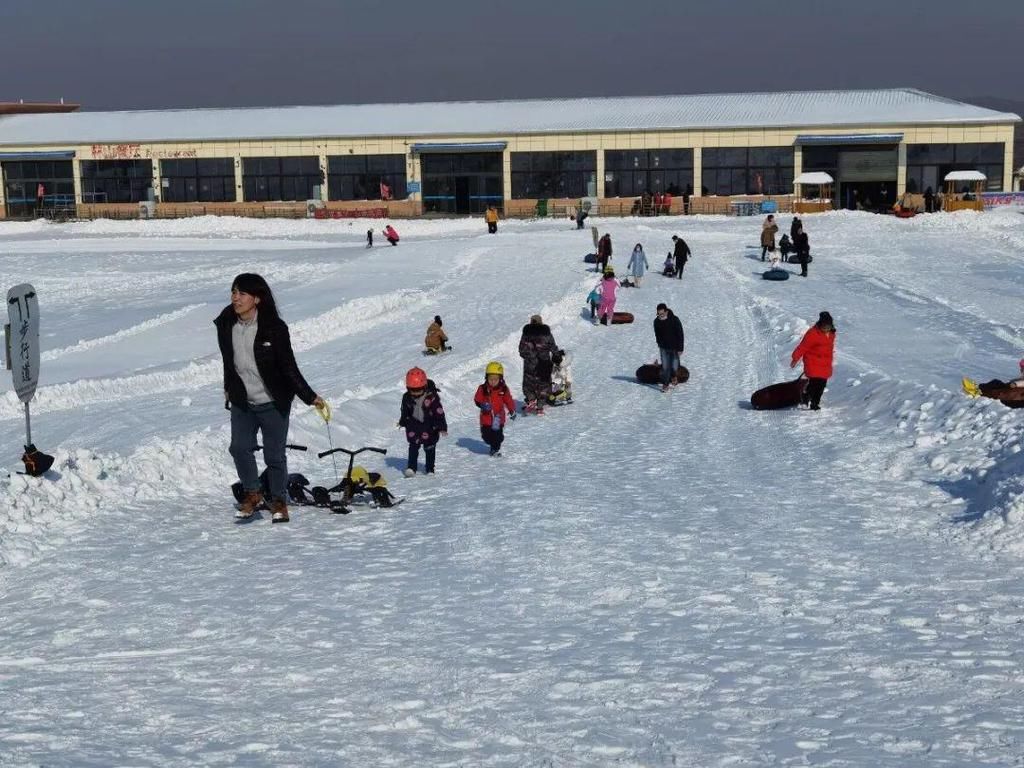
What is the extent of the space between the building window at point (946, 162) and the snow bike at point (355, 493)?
53763mm

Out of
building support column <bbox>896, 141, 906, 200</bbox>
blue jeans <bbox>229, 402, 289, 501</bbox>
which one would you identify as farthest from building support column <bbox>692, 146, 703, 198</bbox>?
blue jeans <bbox>229, 402, 289, 501</bbox>

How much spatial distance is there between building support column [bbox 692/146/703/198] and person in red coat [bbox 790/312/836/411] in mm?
46364

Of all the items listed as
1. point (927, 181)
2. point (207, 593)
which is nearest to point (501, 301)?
point (207, 593)

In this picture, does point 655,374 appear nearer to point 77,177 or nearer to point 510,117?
point 510,117

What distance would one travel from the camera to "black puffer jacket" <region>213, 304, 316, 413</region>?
27.4ft

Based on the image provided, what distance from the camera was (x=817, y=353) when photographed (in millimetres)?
15344

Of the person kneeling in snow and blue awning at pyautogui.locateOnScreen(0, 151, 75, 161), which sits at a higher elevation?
blue awning at pyautogui.locateOnScreen(0, 151, 75, 161)

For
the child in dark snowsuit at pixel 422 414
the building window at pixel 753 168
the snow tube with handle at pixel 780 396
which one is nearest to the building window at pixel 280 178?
the building window at pixel 753 168

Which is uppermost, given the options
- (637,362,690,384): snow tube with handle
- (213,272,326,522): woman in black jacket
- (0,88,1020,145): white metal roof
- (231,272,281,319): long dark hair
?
(0,88,1020,145): white metal roof

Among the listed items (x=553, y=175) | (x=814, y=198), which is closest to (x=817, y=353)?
(x=814, y=198)

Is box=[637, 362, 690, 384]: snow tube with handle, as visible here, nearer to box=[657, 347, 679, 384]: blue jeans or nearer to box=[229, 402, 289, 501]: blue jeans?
box=[657, 347, 679, 384]: blue jeans

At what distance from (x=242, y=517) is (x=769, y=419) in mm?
8305

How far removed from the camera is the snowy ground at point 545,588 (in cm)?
512

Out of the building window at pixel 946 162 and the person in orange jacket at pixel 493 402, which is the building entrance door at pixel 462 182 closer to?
the building window at pixel 946 162
